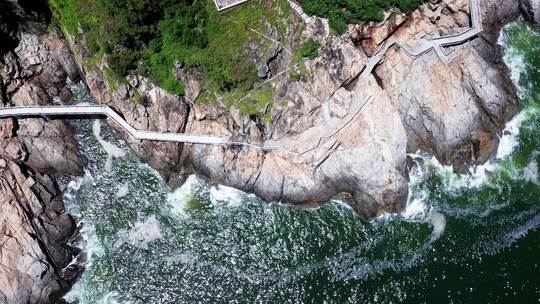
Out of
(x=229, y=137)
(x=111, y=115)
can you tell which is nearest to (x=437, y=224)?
(x=229, y=137)

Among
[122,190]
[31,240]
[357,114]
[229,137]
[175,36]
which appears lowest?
[31,240]

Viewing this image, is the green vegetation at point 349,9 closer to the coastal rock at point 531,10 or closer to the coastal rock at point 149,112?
the coastal rock at point 531,10

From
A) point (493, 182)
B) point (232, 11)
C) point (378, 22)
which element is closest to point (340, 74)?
point (378, 22)

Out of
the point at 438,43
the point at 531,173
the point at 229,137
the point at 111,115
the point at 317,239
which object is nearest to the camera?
the point at 317,239

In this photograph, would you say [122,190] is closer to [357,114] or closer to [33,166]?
[33,166]

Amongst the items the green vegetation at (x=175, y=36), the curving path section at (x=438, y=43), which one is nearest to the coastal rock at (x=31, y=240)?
the green vegetation at (x=175, y=36)

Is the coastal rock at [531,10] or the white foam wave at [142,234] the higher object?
the coastal rock at [531,10]

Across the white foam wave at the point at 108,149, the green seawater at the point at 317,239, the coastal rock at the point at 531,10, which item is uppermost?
the coastal rock at the point at 531,10
